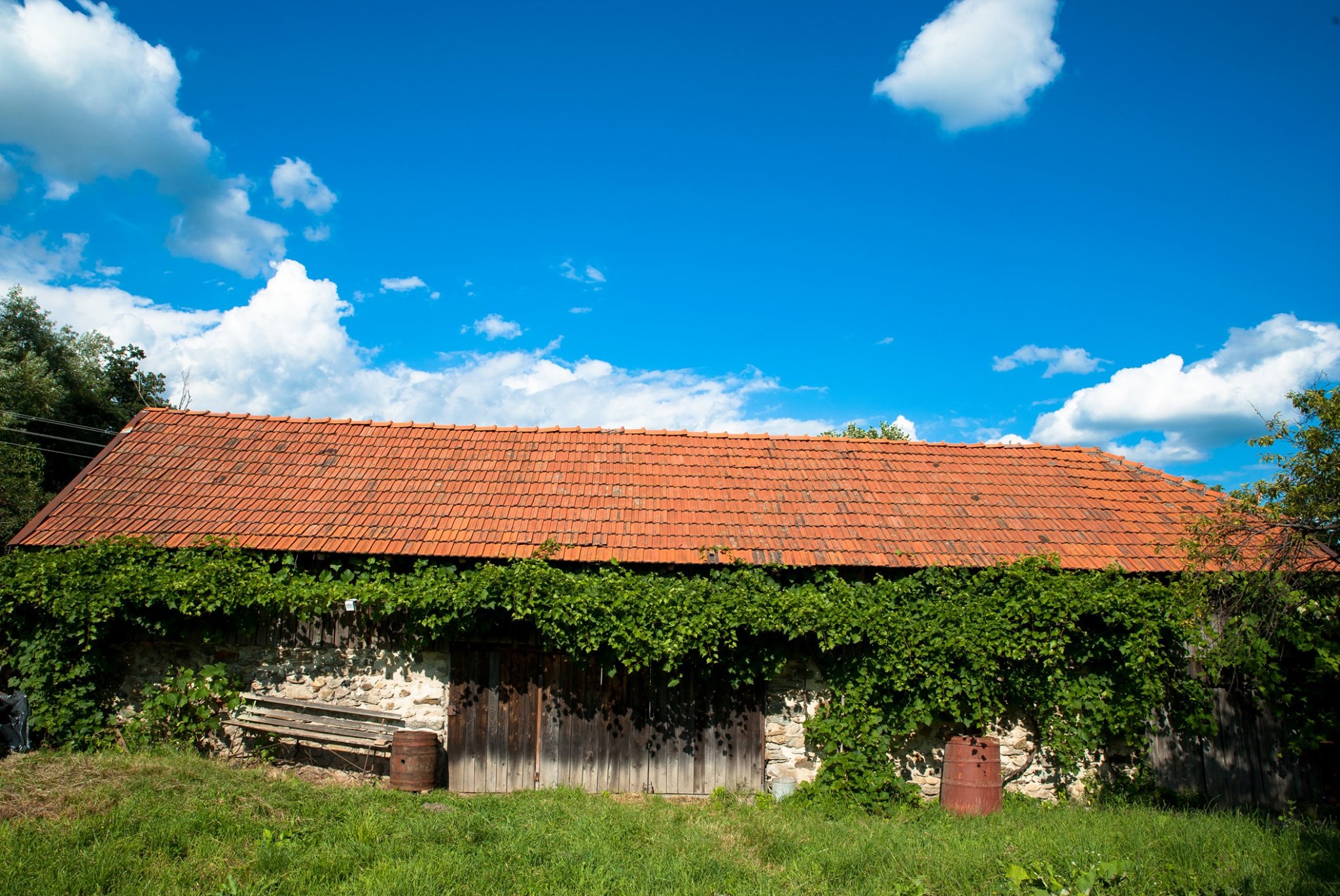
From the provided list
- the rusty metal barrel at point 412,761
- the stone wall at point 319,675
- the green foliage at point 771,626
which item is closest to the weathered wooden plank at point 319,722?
the stone wall at point 319,675

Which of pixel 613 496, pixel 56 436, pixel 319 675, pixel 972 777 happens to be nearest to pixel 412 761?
pixel 319 675

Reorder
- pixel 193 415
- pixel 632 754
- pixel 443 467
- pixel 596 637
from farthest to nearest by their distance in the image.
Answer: pixel 193 415
pixel 443 467
pixel 632 754
pixel 596 637

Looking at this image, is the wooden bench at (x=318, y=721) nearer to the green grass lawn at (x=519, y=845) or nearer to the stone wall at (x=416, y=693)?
the stone wall at (x=416, y=693)

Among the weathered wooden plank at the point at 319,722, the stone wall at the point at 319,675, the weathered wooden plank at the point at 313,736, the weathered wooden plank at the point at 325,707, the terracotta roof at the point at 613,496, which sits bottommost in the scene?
the weathered wooden plank at the point at 313,736

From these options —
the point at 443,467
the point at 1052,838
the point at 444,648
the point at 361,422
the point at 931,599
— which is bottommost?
the point at 1052,838

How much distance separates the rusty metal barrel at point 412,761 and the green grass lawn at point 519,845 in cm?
61

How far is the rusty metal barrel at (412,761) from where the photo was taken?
8461 millimetres

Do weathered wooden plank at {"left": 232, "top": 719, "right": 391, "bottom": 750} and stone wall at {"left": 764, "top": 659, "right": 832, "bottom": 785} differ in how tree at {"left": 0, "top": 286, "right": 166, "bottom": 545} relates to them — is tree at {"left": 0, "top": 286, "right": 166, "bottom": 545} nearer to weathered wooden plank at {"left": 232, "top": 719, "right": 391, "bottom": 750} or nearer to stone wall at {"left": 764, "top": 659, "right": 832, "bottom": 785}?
weathered wooden plank at {"left": 232, "top": 719, "right": 391, "bottom": 750}

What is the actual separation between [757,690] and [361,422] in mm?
7953

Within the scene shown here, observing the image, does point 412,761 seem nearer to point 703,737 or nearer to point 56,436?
point 703,737

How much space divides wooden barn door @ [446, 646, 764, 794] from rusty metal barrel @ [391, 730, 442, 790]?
1.61 feet

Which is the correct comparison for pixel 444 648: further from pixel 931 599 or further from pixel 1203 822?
pixel 1203 822

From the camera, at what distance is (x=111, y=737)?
884 centimetres

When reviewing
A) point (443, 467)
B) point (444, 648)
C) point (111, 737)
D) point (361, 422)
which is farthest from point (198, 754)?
point (361, 422)
